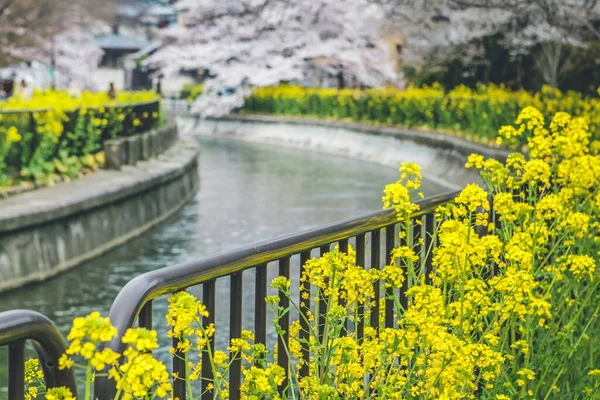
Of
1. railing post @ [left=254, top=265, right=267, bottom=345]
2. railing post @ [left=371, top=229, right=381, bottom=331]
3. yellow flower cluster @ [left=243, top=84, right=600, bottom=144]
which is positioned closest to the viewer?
railing post @ [left=254, top=265, right=267, bottom=345]

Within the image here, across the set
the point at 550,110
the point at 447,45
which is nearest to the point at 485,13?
the point at 447,45

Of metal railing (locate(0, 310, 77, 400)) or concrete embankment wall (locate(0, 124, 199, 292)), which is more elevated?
metal railing (locate(0, 310, 77, 400))

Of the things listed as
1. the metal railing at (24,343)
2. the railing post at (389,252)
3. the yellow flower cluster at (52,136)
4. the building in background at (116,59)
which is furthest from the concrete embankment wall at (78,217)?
the building in background at (116,59)

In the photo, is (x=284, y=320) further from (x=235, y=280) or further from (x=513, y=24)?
(x=513, y=24)

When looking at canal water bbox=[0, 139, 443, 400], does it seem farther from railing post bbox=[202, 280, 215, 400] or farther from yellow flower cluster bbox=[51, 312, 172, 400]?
yellow flower cluster bbox=[51, 312, 172, 400]

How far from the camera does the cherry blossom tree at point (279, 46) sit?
4022 centimetres

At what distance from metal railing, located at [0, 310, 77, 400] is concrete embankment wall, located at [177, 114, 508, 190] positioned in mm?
14911

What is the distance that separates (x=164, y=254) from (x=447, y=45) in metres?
15.9

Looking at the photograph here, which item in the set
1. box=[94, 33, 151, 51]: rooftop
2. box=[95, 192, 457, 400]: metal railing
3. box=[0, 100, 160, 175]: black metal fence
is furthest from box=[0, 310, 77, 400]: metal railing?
box=[94, 33, 151, 51]: rooftop

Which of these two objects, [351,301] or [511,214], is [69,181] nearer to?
[511,214]

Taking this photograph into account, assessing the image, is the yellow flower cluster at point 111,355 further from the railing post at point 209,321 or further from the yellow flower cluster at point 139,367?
the railing post at point 209,321

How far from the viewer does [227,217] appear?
15.7 meters

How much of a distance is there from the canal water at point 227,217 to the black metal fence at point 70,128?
1.52 meters

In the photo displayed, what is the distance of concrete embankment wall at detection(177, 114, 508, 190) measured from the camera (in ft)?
67.2
